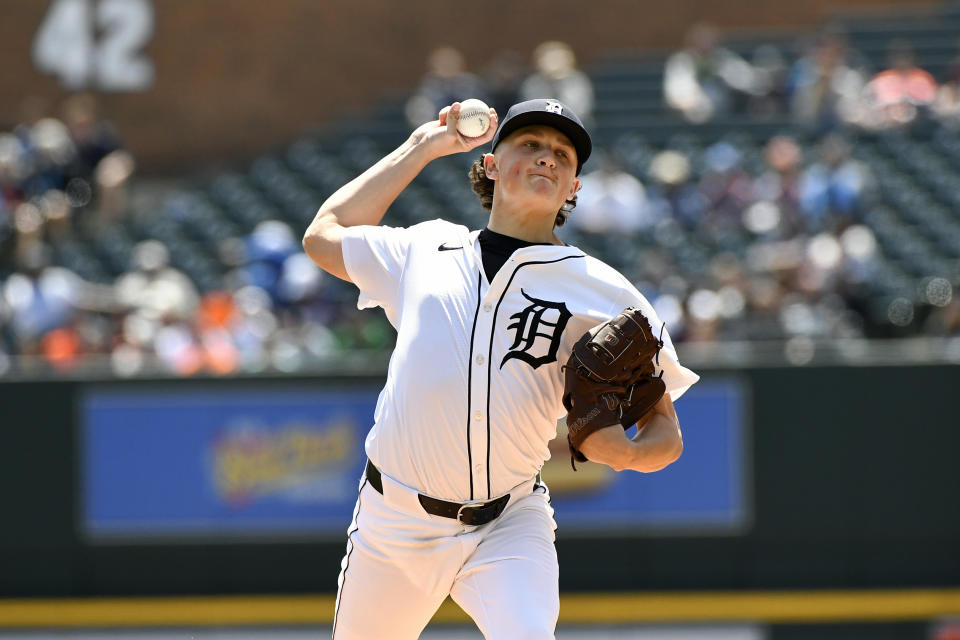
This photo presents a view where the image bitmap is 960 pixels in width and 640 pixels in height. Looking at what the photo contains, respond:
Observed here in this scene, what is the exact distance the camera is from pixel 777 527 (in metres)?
9.39

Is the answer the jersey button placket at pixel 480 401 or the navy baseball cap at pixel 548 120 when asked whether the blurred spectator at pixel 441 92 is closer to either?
the navy baseball cap at pixel 548 120

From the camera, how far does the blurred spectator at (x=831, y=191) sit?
38.9 feet

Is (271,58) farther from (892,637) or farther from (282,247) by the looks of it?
(892,637)

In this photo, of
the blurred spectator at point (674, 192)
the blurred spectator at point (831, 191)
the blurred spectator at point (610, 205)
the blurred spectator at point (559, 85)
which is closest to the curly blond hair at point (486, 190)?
the blurred spectator at point (831, 191)

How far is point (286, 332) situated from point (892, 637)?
486 centimetres

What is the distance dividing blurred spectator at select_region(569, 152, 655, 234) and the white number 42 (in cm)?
633

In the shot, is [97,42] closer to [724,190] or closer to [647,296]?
[724,190]

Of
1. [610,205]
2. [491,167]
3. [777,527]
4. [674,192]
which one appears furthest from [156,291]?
[491,167]

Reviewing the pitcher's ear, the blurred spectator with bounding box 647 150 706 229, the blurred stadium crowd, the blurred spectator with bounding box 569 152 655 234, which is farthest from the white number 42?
the pitcher's ear

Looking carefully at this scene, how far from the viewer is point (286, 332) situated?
35.3ft

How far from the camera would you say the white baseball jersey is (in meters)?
3.82

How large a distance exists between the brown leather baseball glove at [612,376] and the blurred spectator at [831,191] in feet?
27.5

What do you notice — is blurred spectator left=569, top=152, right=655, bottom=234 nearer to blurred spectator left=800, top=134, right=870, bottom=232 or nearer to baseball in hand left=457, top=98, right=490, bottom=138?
blurred spectator left=800, top=134, right=870, bottom=232

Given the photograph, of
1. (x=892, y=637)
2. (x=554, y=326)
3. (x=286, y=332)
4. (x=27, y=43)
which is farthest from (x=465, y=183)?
(x=554, y=326)
